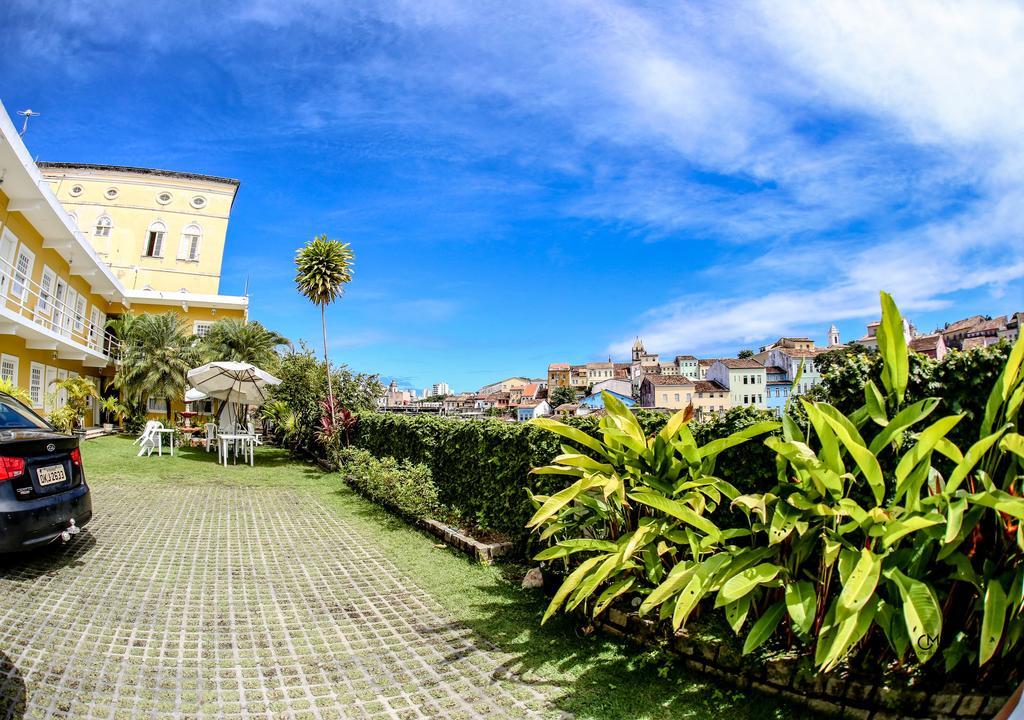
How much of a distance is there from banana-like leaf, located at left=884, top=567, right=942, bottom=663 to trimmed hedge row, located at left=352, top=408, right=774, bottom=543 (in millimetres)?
1397

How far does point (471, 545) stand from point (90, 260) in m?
23.2

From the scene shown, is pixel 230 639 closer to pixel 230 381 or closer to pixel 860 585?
pixel 860 585

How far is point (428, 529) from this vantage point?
27.0 ft

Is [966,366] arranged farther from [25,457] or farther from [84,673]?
[25,457]

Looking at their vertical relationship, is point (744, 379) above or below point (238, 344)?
above

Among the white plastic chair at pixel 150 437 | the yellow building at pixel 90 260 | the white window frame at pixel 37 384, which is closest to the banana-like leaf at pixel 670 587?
the white plastic chair at pixel 150 437

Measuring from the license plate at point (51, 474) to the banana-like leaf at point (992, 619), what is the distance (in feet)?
24.0

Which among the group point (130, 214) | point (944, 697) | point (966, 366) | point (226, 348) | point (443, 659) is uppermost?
point (130, 214)

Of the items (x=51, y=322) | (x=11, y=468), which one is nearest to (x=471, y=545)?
(x=11, y=468)

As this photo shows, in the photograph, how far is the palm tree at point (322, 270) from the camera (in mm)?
17484

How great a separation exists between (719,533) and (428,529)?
18.0ft

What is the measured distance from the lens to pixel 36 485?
496 cm

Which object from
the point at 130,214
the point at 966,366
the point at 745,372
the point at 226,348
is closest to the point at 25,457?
the point at 966,366

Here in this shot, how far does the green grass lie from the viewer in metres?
3.42
